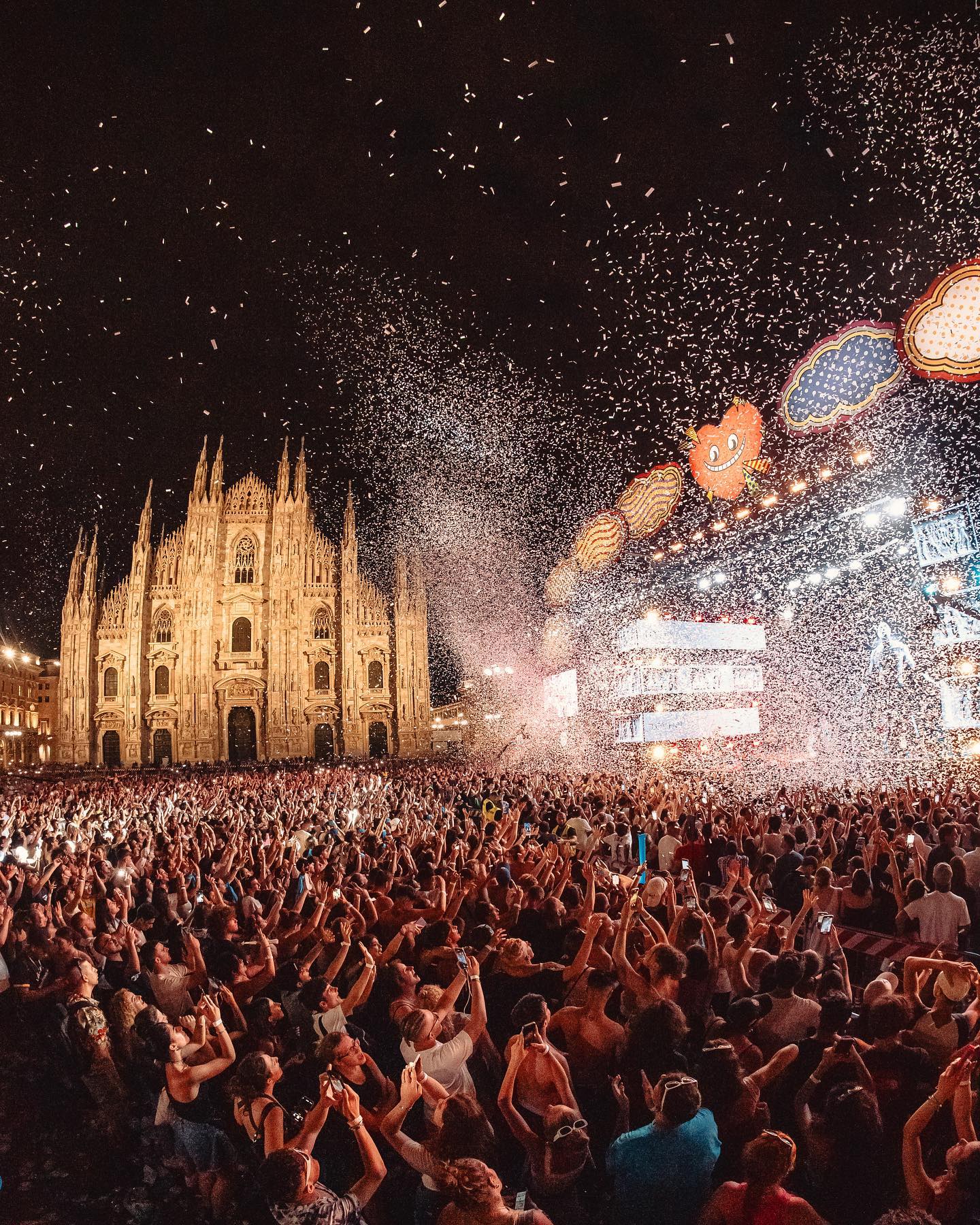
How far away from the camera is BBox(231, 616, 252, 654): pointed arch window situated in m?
53.2

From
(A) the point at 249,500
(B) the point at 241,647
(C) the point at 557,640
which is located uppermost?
(A) the point at 249,500

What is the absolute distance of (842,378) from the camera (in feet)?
48.3

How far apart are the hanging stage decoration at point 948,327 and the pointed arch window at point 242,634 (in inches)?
1872

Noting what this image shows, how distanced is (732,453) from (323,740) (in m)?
39.2

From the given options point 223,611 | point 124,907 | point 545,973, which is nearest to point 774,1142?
point 545,973

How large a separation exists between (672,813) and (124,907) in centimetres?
813

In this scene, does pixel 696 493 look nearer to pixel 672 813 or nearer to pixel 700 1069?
pixel 672 813

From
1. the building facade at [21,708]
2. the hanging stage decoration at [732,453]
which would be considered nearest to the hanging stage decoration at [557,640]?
the hanging stage decoration at [732,453]

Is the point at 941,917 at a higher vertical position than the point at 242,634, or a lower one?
lower

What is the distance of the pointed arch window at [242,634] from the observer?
2094 inches

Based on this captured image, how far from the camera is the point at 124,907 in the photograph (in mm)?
6844

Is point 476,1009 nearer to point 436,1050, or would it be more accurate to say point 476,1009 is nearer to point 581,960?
point 436,1050

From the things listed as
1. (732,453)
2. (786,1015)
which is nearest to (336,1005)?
(786,1015)

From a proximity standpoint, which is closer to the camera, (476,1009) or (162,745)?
(476,1009)
